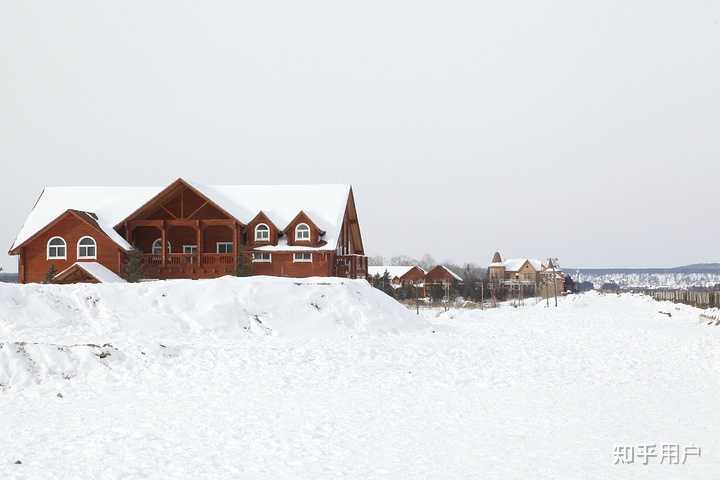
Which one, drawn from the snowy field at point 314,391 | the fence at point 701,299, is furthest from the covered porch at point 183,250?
the fence at point 701,299

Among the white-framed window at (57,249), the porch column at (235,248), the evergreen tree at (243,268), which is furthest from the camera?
the white-framed window at (57,249)

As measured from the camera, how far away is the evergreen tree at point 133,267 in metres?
35.0

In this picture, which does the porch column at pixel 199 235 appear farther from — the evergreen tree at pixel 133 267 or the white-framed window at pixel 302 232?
the white-framed window at pixel 302 232

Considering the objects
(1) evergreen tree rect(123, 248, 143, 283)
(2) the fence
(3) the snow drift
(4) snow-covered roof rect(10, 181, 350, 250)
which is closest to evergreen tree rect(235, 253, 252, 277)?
(4) snow-covered roof rect(10, 181, 350, 250)

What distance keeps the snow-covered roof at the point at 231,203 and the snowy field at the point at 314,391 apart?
13.2 m

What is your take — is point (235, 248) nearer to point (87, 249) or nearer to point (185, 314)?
point (87, 249)

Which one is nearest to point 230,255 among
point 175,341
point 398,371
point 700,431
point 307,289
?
point 307,289

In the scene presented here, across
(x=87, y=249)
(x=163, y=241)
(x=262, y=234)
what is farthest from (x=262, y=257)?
(x=87, y=249)

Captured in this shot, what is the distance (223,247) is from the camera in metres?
39.0

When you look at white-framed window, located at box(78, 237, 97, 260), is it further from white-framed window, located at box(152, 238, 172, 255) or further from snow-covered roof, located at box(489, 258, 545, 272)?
snow-covered roof, located at box(489, 258, 545, 272)

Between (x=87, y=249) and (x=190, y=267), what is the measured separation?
19.0ft

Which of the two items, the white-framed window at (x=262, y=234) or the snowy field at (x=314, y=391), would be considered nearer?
the snowy field at (x=314, y=391)

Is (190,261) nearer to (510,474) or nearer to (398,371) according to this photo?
(398,371)

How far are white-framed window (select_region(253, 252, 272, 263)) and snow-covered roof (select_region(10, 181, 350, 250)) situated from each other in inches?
28.0
